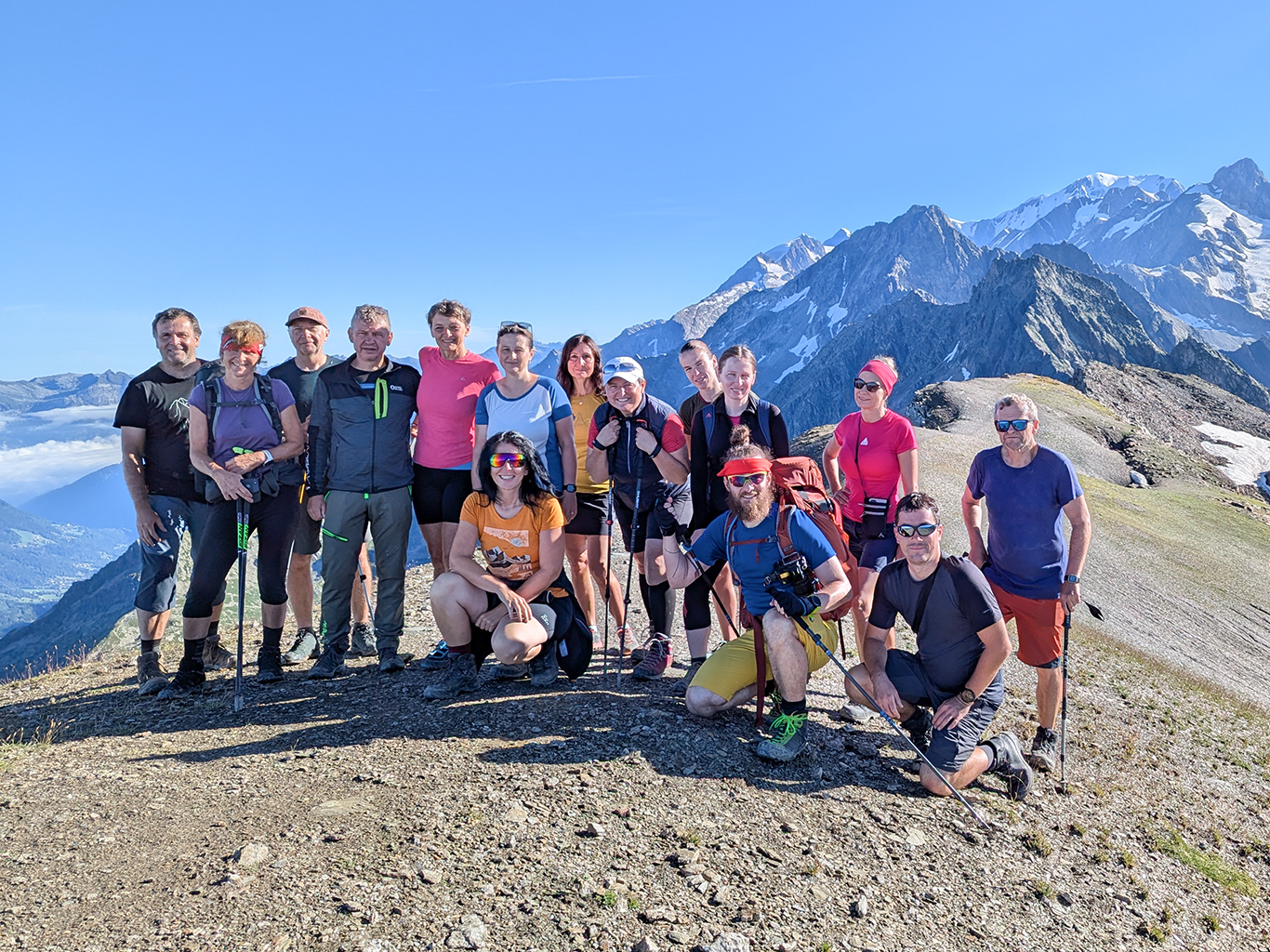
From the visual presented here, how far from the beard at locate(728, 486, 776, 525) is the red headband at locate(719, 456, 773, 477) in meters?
0.21

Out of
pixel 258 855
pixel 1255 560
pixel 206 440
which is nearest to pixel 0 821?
pixel 258 855

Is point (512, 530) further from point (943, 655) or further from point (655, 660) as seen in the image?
point (943, 655)

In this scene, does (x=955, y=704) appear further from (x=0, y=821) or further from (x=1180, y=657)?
(x=1180, y=657)

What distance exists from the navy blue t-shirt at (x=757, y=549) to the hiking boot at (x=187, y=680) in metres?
6.07

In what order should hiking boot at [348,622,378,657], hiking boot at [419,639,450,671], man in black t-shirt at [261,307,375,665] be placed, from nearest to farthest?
1. hiking boot at [419,639,450,671]
2. man in black t-shirt at [261,307,375,665]
3. hiking boot at [348,622,378,657]

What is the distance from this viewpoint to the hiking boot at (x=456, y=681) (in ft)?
25.1

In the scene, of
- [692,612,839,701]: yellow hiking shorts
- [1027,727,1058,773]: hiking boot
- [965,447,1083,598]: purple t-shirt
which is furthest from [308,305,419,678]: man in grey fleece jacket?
[1027,727,1058,773]: hiking boot

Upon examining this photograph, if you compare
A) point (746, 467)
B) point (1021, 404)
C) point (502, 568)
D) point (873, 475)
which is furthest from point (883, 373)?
point (502, 568)

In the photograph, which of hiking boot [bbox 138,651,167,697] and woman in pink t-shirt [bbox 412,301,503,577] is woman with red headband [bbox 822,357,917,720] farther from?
hiking boot [bbox 138,651,167,697]

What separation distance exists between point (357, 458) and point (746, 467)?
4618 mm

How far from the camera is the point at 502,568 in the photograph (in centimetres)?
773

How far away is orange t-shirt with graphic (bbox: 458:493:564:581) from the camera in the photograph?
7.62 m

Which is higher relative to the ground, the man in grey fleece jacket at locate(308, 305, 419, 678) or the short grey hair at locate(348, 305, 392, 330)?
the short grey hair at locate(348, 305, 392, 330)

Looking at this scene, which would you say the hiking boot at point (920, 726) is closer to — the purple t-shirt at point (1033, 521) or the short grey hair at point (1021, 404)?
the purple t-shirt at point (1033, 521)
